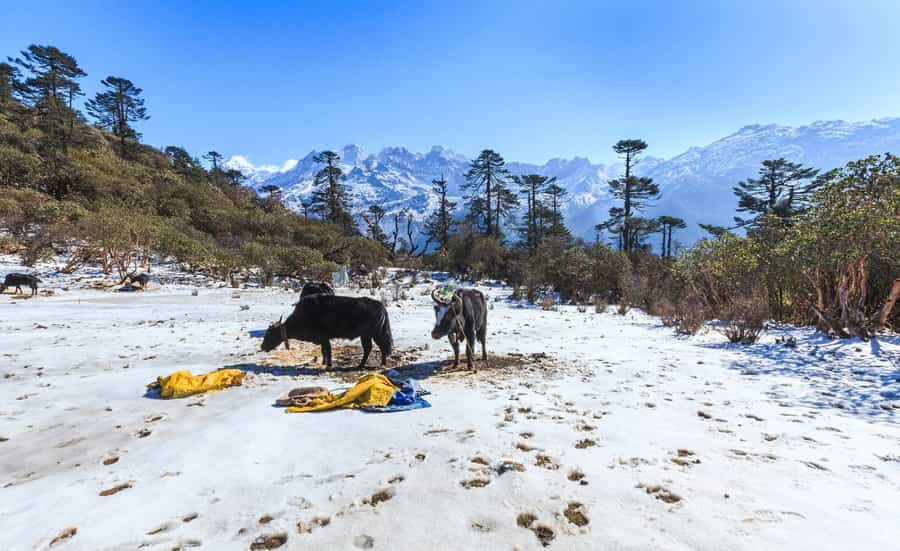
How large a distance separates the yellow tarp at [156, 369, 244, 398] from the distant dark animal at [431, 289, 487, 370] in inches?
139

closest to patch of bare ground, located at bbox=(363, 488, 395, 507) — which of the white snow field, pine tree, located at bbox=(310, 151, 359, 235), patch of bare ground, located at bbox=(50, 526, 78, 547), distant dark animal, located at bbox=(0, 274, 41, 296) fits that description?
the white snow field

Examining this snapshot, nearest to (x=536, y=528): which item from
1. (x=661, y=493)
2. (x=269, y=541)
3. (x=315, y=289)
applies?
(x=661, y=493)

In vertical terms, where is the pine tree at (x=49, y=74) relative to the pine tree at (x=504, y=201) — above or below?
above

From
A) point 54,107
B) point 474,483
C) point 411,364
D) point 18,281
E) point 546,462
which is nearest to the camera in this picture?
point 474,483

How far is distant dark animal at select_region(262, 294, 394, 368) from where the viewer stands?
748cm

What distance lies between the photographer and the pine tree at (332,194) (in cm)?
4856

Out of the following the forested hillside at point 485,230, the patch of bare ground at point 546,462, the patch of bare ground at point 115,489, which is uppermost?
the forested hillside at point 485,230

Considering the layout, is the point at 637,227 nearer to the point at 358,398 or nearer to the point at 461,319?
the point at 461,319

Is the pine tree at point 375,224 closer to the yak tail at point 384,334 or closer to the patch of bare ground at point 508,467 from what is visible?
the yak tail at point 384,334

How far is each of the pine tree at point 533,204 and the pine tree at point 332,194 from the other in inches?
875

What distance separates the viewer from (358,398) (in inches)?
205

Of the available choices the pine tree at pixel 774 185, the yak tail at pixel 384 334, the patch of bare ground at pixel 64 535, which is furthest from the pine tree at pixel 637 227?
the patch of bare ground at pixel 64 535

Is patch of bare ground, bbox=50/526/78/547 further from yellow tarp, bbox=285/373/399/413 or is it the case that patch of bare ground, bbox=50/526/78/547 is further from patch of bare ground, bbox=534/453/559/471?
patch of bare ground, bbox=534/453/559/471

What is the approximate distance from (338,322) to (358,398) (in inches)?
102
